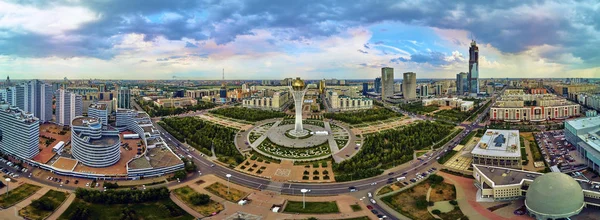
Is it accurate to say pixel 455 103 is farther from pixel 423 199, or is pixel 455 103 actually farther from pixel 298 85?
pixel 423 199

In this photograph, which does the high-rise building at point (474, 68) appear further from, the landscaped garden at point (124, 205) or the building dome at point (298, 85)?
the landscaped garden at point (124, 205)

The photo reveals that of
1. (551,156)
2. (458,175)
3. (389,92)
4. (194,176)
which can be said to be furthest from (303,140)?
(389,92)

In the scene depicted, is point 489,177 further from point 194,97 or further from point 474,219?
point 194,97

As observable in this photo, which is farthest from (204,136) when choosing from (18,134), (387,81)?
(387,81)

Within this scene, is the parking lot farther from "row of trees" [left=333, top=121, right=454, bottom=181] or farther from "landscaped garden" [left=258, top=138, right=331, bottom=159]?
"landscaped garden" [left=258, top=138, right=331, bottom=159]

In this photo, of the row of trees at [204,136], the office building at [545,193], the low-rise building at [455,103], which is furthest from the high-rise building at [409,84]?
the office building at [545,193]

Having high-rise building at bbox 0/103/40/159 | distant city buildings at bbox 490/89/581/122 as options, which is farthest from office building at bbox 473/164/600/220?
high-rise building at bbox 0/103/40/159
